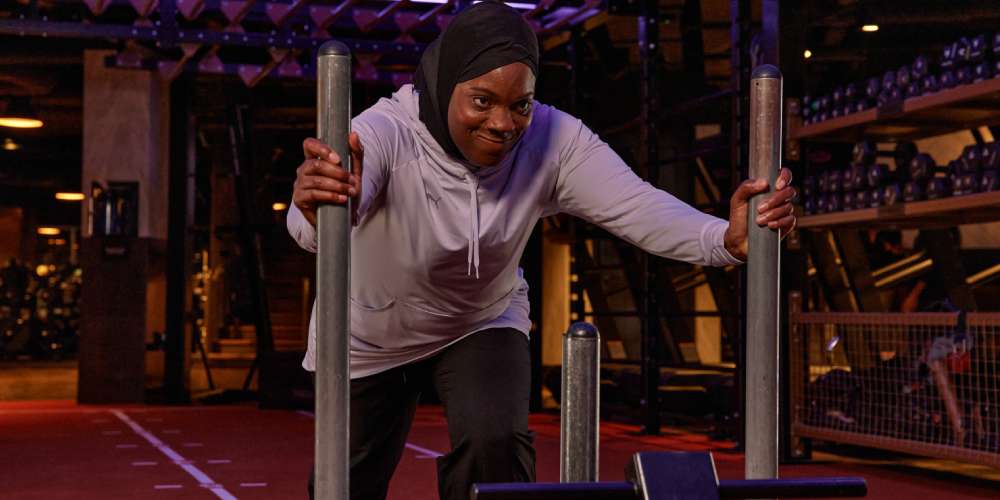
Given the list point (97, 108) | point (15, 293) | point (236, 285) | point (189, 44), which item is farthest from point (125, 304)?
point (15, 293)

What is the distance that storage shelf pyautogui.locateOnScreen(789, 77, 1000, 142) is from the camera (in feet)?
18.2

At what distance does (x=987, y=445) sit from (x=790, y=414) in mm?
1387

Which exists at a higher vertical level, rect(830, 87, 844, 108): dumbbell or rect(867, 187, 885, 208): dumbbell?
rect(830, 87, 844, 108): dumbbell

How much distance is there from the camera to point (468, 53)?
2207mm

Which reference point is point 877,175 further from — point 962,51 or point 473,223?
point 473,223

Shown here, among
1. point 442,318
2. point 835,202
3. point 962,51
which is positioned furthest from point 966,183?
point 442,318

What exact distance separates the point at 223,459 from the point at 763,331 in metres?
5.13

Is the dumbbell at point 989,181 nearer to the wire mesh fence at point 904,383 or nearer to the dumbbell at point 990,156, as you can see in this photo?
the dumbbell at point 990,156

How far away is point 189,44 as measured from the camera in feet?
29.0

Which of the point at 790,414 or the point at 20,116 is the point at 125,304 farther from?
the point at 790,414

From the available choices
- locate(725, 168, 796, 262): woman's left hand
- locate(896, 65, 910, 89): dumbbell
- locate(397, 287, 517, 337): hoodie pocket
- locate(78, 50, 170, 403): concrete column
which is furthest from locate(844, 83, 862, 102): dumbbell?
locate(78, 50, 170, 403): concrete column

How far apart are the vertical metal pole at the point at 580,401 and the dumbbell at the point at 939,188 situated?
13.9ft

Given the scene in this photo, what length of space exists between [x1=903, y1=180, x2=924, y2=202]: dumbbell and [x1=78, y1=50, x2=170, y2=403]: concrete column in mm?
6649

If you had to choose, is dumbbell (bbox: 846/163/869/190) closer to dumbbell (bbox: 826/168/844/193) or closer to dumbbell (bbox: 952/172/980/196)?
dumbbell (bbox: 826/168/844/193)
